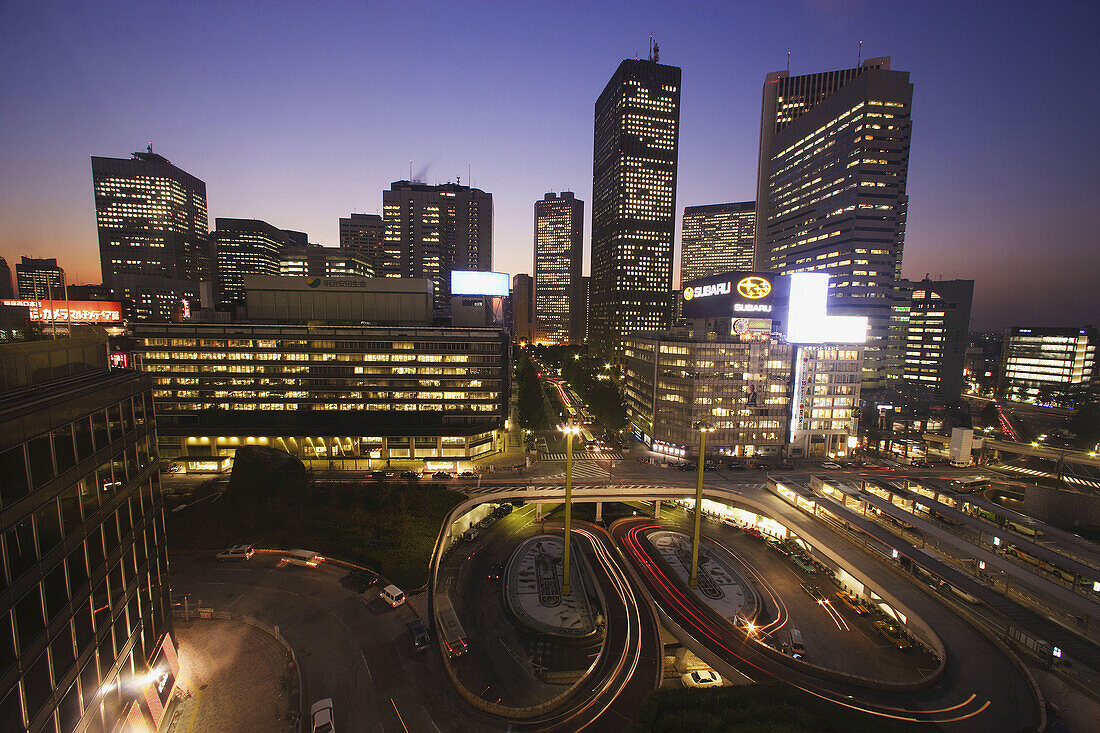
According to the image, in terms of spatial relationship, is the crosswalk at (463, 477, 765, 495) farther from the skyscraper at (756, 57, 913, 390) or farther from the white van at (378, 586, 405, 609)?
the skyscraper at (756, 57, 913, 390)

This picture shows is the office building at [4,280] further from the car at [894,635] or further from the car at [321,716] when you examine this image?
the car at [894,635]

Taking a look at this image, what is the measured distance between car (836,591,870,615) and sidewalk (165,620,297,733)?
2239 inches

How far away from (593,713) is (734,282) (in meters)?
82.6

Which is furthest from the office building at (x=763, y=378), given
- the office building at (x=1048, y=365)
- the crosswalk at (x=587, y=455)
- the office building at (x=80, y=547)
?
the office building at (x=1048, y=365)

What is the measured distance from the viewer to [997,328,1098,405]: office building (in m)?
155

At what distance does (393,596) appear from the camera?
4394 cm

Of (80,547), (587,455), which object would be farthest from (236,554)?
(587,455)

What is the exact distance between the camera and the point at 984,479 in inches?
3187

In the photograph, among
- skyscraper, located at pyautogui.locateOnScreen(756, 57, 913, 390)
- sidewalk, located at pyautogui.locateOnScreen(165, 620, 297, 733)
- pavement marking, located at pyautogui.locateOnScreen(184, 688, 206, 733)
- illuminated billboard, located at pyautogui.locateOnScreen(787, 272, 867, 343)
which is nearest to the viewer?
pavement marking, located at pyautogui.locateOnScreen(184, 688, 206, 733)

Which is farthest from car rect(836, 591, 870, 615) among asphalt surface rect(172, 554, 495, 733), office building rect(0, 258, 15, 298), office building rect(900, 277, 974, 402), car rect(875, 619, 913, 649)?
office building rect(0, 258, 15, 298)

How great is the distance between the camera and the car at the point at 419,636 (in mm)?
38091

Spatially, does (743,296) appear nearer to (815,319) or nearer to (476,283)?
(815,319)

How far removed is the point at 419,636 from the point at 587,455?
5553cm

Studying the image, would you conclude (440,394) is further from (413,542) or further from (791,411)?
(791,411)
